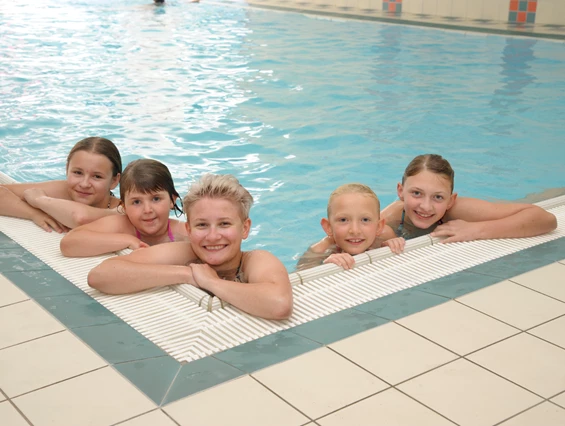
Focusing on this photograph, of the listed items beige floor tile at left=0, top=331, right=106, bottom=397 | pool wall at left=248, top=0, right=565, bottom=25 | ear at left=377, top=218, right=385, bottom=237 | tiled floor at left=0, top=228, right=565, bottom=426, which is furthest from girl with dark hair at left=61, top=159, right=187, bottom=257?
pool wall at left=248, top=0, right=565, bottom=25

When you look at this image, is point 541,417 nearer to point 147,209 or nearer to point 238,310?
point 238,310

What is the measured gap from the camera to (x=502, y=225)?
3.65 metres

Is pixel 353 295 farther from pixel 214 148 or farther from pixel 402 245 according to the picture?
pixel 214 148

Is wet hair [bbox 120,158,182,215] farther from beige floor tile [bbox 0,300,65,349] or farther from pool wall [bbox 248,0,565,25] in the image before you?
pool wall [bbox 248,0,565,25]

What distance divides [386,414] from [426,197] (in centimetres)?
173

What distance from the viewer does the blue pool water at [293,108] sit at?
21.8 feet

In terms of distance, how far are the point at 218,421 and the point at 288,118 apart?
6312 millimetres

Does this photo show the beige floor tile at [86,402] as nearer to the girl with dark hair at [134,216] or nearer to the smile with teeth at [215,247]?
the smile with teeth at [215,247]

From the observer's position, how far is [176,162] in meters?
6.89

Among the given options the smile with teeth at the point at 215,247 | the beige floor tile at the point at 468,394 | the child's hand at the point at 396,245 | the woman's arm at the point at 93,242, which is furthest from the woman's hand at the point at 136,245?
the beige floor tile at the point at 468,394

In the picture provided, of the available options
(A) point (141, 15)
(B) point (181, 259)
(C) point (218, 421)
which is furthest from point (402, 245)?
(A) point (141, 15)

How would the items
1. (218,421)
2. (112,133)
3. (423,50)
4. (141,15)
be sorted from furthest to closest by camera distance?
(141,15) → (423,50) → (112,133) → (218,421)

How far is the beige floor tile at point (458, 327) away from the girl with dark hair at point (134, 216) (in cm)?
133

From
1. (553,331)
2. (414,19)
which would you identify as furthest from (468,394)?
(414,19)
